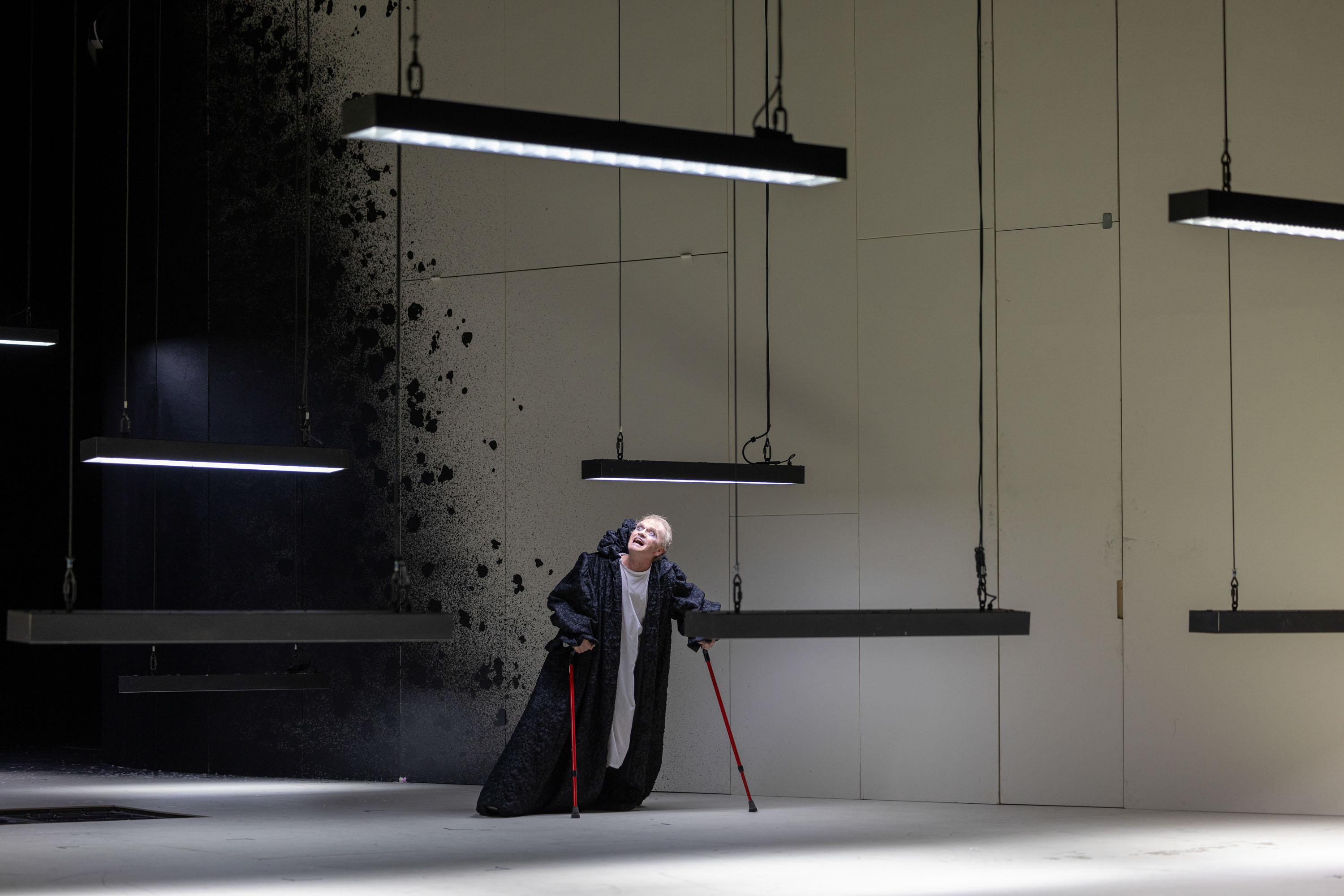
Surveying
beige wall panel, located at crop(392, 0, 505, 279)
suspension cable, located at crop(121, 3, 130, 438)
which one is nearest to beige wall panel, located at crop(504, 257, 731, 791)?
beige wall panel, located at crop(392, 0, 505, 279)

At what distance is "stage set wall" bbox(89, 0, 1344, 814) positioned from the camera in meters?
7.47

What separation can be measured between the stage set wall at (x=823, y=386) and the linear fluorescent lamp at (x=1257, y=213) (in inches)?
91.6

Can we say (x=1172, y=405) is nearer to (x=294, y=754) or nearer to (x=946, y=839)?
(x=946, y=839)

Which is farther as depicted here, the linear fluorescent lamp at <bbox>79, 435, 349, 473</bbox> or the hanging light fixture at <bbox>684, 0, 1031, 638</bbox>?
the linear fluorescent lamp at <bbox>79, 435, 349, 473</bbox>

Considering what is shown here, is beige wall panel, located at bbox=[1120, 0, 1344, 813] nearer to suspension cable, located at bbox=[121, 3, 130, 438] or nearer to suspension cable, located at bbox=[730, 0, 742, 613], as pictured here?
suspension cable, located at bbox=[730, 0, 742, 613]

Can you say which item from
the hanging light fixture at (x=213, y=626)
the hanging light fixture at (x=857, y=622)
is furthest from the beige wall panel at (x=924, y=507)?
the hanging light fixture at (x=213, y=626)

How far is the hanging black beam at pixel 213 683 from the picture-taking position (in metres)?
8.28

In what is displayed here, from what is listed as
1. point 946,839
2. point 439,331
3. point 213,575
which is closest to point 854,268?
point 439,331

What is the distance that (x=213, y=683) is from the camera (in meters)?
8.38

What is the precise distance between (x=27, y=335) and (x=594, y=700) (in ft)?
11.2

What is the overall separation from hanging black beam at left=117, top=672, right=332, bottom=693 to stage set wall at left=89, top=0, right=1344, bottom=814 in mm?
706

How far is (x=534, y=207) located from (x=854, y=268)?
6.27ft

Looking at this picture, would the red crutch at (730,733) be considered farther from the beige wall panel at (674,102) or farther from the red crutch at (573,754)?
the beige wall panel at (674,102)

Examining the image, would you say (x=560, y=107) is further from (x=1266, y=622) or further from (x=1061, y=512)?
(x=1266, y=622)
